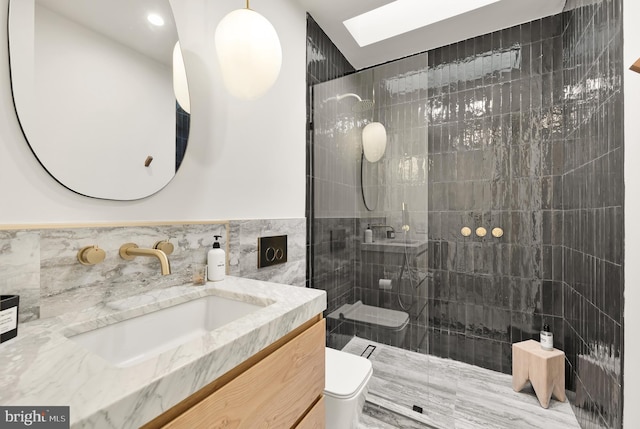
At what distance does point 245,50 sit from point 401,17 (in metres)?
1.62

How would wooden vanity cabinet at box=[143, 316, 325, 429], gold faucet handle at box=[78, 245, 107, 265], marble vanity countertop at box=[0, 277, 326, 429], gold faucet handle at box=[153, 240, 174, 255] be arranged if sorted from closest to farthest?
marble vanity countertop at box=[0, 277, 326, 429] → wooden vanity cabinet at box=[143, 316, 325, 429] → gold faucet handle at box=[78, 245, 107, 265] → gold faucet handle at box=[153, 240, 174, 255]

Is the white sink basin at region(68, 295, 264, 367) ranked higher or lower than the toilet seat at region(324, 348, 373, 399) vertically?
higher

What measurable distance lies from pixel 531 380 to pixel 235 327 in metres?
2.12

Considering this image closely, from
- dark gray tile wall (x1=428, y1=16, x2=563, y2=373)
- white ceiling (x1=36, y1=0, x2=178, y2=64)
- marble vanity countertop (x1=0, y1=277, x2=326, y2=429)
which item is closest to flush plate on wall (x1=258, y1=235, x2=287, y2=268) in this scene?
marble vanity countertop (x1=0, y1=277, x2=326, y2=429)

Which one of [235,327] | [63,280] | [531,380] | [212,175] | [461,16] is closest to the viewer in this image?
[235,327]

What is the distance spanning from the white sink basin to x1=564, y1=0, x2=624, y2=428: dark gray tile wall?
1.55m

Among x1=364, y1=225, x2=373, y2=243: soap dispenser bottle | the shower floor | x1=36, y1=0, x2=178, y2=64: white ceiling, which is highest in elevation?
x1=36, y1=0, x2=178, y2=64: white ceiling

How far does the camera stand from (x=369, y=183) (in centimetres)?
197

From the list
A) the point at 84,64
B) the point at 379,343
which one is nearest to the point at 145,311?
the point at 84,64

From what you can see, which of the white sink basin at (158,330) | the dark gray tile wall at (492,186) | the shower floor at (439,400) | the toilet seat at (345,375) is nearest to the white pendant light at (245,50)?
the white sink basin at (158,330)

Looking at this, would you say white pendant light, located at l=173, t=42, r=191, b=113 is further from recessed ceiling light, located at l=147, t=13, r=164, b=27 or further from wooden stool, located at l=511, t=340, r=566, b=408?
wooden stool, located at l=511, t=340, r=566, b=408

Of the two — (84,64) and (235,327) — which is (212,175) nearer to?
(84,64)

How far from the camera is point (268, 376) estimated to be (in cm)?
73

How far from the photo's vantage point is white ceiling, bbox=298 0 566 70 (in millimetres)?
1924
